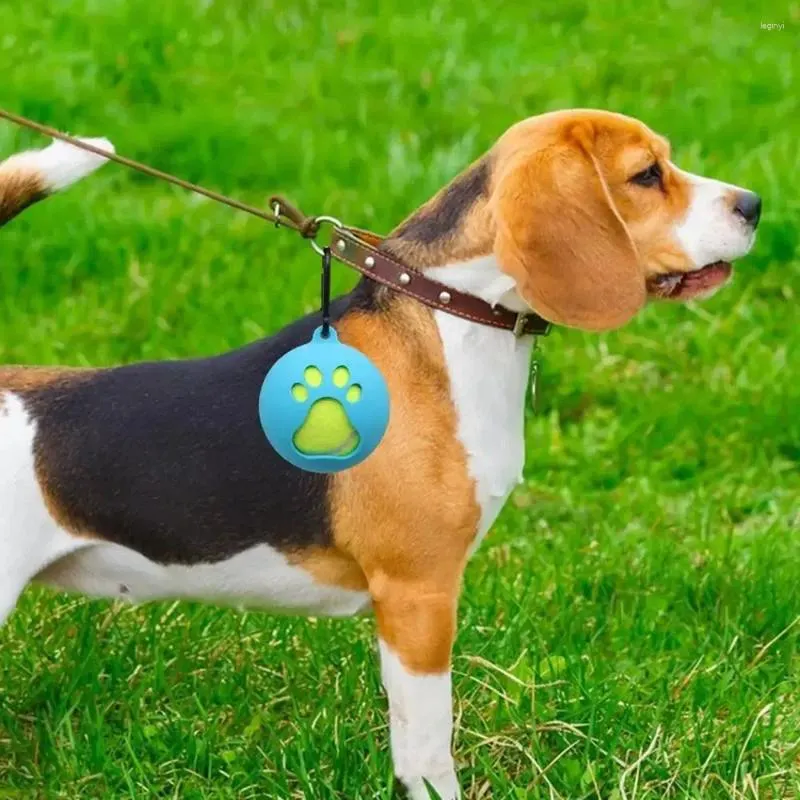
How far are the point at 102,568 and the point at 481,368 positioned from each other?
2.88ft

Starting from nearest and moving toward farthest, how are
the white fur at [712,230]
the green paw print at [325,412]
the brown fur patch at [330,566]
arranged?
the green paw print at [325,412]
the white fur at [712,230]
the brown fur patch at [330,566]

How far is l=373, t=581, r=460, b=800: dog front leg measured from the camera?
127 inches

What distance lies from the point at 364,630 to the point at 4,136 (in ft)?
11.7

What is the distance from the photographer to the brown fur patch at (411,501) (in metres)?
3.18

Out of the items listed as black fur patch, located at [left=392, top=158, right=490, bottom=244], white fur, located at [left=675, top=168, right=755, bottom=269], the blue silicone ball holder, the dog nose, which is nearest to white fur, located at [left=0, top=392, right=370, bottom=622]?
the blue silicone ball holder

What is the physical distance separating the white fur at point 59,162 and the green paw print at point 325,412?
77cm

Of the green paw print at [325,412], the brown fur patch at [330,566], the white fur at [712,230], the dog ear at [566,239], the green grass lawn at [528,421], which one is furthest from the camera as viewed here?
the green grass lawn at [528,421]

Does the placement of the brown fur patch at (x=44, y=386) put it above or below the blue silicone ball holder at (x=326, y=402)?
below

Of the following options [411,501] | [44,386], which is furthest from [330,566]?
[44,386]

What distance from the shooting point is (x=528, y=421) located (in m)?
5.73

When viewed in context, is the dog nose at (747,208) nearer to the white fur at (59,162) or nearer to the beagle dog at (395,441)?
the beagle dog at (395,441)

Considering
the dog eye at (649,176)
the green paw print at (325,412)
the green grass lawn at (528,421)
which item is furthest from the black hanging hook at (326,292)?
the green grass lawn at (528,421)

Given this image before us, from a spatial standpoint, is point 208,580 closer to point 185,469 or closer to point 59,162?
point 185,469

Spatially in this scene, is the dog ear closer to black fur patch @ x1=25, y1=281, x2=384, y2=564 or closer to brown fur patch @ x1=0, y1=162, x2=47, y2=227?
black fur patch @ x1=25, y1=281, x2=384, y2=564
